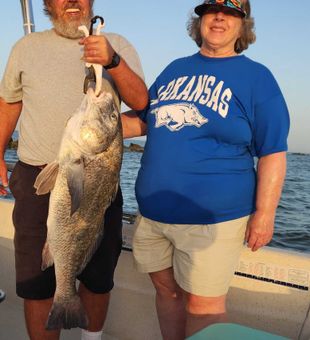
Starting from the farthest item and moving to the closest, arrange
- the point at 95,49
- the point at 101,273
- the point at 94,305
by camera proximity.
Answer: the point at 94,305, the point at 101,273, the point at 95,49

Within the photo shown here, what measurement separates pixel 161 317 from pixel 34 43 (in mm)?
2087

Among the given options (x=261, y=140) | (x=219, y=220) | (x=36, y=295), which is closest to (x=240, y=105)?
(x=261, y=140)

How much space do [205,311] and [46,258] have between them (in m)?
1.06

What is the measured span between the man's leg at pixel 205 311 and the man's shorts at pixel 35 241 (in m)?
0.70

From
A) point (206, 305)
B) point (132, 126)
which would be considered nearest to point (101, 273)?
point (206, 305)

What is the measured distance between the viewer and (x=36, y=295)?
3014 mm

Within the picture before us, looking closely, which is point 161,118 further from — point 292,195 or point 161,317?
point 292,195

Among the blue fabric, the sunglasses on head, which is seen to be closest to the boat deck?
the blue fabric

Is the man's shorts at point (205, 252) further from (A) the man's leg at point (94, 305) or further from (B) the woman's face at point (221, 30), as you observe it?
(B) the woman's face at point (221, 30)

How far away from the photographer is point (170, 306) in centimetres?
303

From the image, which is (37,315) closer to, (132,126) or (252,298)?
(132,126)

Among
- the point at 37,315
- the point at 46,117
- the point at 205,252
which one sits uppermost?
the point at 46,117

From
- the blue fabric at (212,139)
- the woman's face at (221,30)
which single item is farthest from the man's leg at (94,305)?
the woman's face at (221,30)

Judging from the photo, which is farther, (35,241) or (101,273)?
(101,273)
